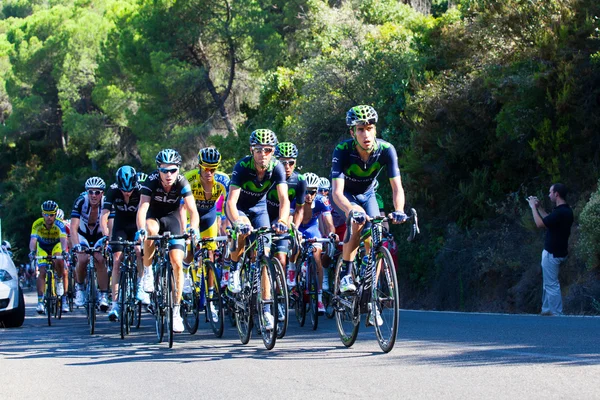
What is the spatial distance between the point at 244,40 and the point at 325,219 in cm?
2855

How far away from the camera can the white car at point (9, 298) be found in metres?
15.1

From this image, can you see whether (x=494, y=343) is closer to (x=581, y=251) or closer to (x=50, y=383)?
(x=50, y=383)

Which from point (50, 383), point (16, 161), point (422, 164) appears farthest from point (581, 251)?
point (16, 161)

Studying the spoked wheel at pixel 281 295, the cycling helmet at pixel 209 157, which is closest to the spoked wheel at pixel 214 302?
the cycling helmet at pixel 209 157

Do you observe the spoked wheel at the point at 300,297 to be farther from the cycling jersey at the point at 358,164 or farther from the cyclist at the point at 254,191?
the cycling jersey at the point at 358,164

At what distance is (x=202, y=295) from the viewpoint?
12.5 m

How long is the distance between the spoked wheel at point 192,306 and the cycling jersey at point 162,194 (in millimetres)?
1074

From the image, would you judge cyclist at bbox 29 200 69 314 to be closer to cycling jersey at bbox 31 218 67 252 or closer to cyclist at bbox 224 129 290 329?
cycling jersey at bbox 31 218 67 252

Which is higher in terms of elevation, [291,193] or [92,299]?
[291,193]

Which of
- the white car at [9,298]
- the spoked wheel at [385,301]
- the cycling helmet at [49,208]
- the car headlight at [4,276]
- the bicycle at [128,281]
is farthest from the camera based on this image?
the cycling helmet at [49,208]

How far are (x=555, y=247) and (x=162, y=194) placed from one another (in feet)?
20.2

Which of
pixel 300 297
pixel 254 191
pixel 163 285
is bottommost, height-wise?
pixel 300 297

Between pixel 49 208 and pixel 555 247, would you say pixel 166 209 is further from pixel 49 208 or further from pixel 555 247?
pixel 49 208

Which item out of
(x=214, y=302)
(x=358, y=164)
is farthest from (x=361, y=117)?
(x=214, y=302)
